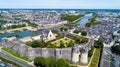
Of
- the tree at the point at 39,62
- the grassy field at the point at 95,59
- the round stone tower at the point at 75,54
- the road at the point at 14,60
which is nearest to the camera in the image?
the tree at the point at 39,62

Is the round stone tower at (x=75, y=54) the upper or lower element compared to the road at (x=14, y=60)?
upper

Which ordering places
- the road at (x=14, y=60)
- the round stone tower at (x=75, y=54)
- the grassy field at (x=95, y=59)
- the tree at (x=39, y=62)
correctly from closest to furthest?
the tree at (x=39, y=62) < the road at (x=14, y=60) < the round stone tower at (x=75, y=54) < the grassy field at (x=95, y=59)

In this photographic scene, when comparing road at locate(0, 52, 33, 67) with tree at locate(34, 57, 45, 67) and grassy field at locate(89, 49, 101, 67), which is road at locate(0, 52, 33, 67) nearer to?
tree at locate(34, 57, 45, 67)

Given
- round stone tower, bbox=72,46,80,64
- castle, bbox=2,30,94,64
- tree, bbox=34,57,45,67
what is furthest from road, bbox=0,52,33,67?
round stone tower, bbox=72,46,80,64

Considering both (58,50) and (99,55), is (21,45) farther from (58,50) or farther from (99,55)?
(99,55)

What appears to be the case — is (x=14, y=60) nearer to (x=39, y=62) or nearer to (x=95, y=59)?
(x=39, y=62)

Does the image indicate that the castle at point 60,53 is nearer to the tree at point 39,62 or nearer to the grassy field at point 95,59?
the grassy field at point 95,59

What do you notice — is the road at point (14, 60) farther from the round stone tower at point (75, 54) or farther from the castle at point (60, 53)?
the round stone tower at point (75, 54)

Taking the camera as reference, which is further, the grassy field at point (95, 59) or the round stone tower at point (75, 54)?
the grassy field at point (95, 59)

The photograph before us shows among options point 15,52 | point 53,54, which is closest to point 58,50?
point 53,54

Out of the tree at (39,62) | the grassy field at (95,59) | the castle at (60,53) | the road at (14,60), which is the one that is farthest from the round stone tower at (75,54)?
the road at (14,60)

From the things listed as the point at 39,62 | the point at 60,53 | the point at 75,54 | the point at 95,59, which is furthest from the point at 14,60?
the point at 95,59
